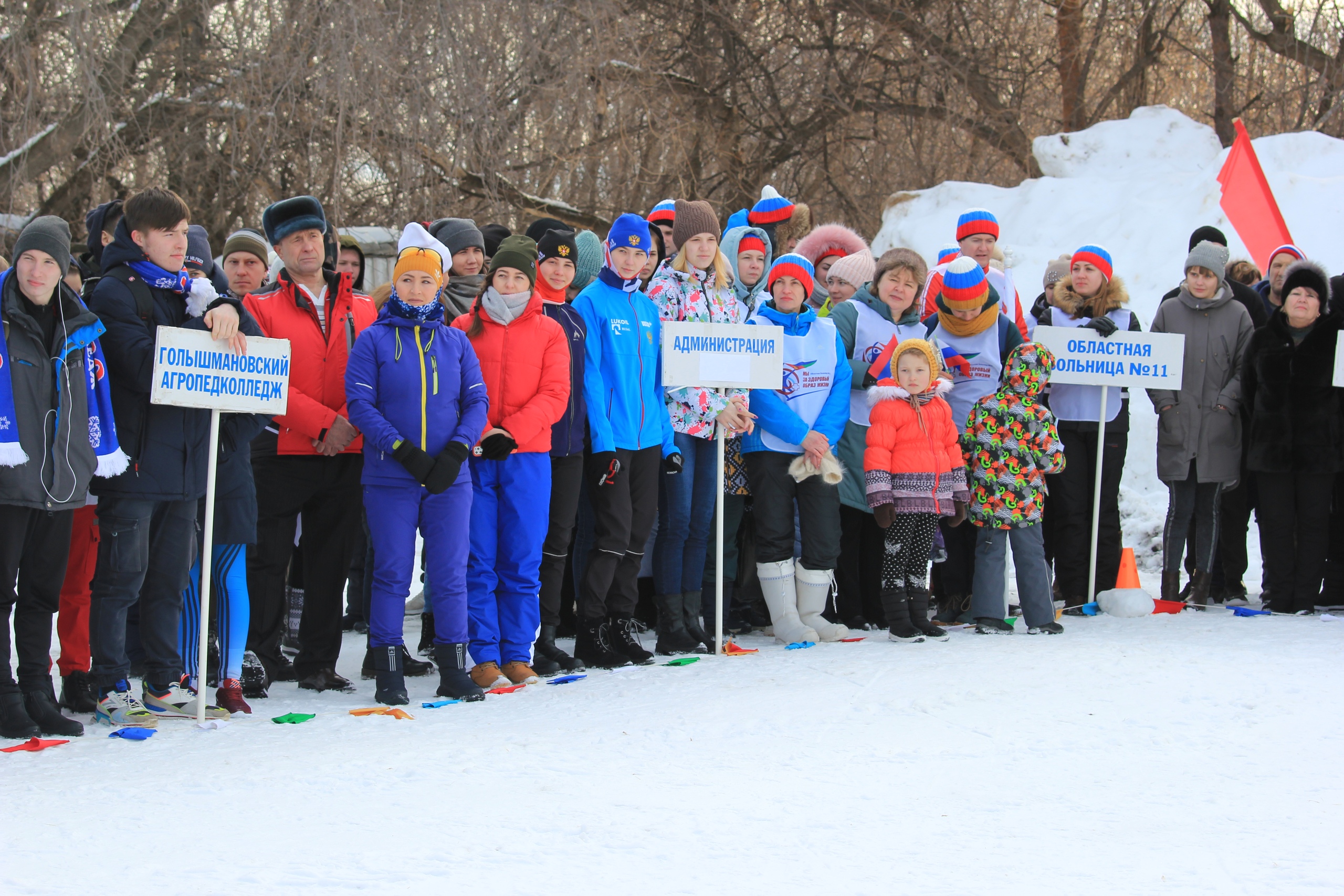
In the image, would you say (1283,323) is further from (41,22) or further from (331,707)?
(41,22)

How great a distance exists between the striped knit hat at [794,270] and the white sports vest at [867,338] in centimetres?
50

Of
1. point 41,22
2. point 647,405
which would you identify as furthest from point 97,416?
point 41,22

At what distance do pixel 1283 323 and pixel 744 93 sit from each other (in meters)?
8.23

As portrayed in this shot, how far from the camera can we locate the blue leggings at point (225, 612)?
4.78 metres

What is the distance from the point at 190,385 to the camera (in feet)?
14.6

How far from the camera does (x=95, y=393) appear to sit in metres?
4.41

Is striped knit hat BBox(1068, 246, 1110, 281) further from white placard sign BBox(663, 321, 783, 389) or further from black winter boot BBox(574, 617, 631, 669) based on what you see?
black winter boot BBox(574, 617, 631, 669)

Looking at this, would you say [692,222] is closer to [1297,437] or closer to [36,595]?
[36,595]

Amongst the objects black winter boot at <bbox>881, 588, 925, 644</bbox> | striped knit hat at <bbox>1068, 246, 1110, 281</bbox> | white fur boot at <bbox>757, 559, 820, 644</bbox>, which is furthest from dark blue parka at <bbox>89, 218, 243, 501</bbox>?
striped knit hat at <bbox>1068, 246, 1110, 281</bbox>

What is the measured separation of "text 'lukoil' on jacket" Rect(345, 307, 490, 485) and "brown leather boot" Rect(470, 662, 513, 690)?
79 centimetres

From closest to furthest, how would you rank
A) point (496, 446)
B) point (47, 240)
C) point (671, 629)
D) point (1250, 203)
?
point (47, 240), point (496, 446), point (671, 629), point (1250, 203)

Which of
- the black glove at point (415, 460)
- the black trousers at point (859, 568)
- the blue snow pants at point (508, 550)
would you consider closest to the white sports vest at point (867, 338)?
the black trousers at point (859, 568)

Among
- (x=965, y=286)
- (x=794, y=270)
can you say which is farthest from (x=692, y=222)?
(x=965, y=286)

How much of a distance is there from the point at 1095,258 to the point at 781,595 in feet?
9.06
